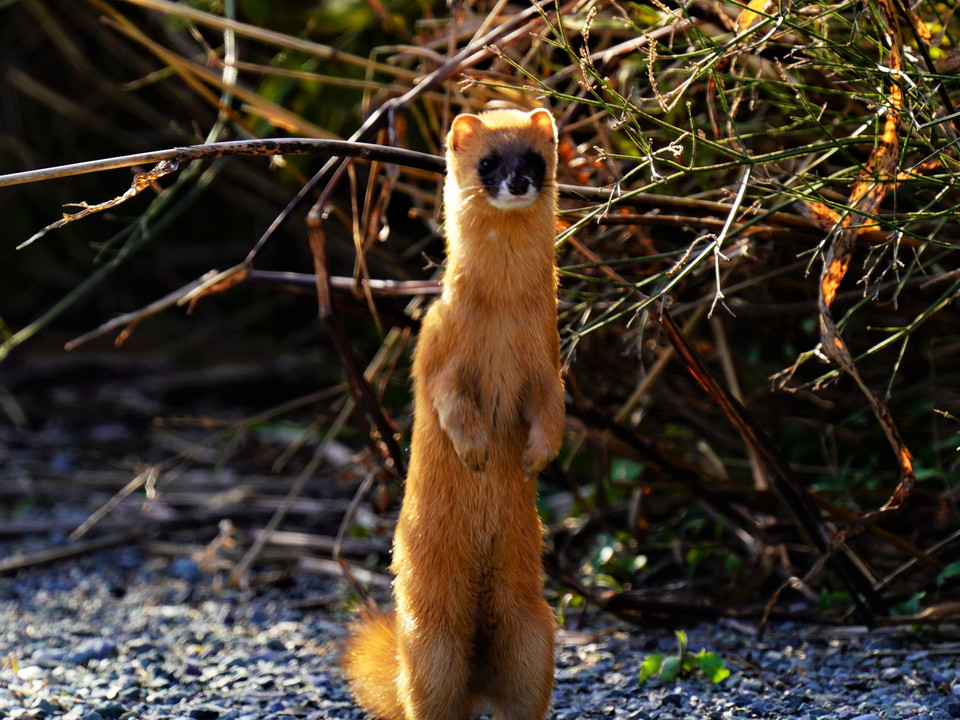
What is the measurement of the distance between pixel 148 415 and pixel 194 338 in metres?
0.76

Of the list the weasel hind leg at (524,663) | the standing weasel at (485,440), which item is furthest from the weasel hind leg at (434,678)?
the weasel hind leg at (524,663)

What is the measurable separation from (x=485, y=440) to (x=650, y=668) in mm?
1084

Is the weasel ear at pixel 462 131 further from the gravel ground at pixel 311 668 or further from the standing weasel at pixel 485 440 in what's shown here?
the gravel ground at pixel 311 668

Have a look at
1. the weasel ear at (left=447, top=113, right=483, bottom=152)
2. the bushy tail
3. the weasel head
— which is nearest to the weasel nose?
the weasel head

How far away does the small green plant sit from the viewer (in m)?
3.35

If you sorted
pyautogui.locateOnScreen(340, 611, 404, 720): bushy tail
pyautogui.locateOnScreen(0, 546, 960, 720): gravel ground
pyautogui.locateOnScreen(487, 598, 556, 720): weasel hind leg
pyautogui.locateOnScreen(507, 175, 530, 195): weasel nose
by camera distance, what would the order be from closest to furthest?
pyautogui.locateOnScreen(507, 175, 530, 195): weasel nose < pyautogui.locateOnScreen(487, 598, 556, 720): weasel hind leg < pyautogui.locateOnScreen(340, 611, 404, 720): bushy tail < pyautogui.locateOnScreen(0, 546, 960, 720): gravel ground

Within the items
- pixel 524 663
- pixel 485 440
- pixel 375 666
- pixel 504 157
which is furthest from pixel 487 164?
pixel 375 666

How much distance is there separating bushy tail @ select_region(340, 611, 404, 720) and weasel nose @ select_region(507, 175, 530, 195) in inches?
51.7

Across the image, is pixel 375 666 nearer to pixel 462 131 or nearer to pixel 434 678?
pixel 434 678

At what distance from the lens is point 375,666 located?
3145mm

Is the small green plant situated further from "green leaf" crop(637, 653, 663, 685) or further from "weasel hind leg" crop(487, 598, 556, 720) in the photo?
"weasel hind leg" crop(487, 598, 556, 720)

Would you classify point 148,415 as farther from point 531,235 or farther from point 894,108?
point 894,108

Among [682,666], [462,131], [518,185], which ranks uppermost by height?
[462,131]

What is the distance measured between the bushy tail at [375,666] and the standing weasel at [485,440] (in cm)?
7
